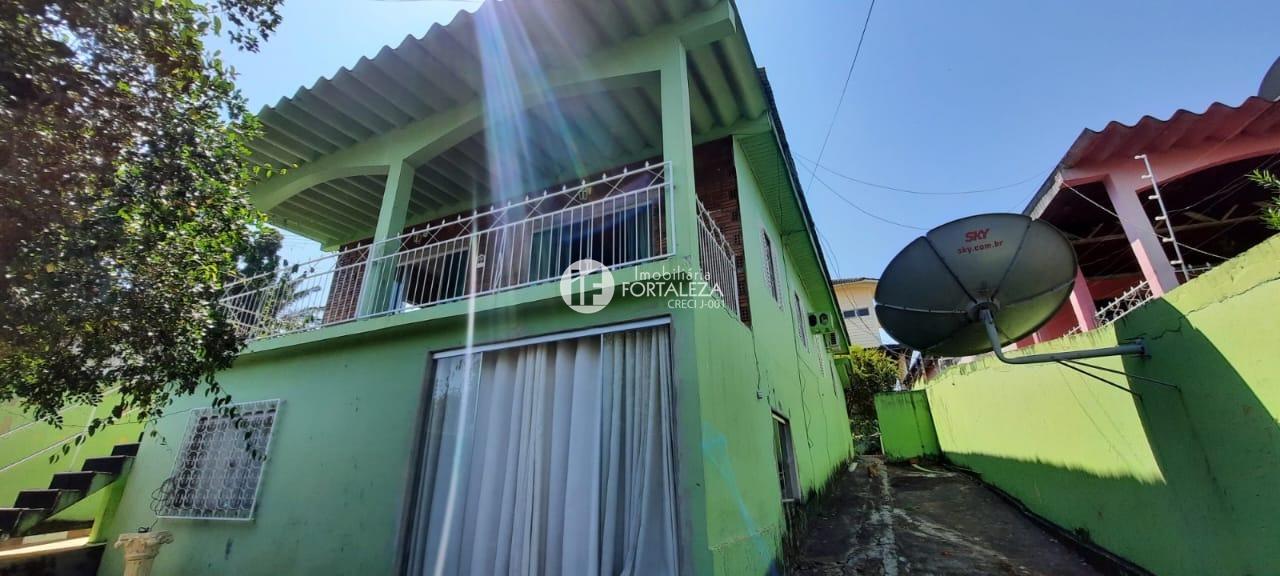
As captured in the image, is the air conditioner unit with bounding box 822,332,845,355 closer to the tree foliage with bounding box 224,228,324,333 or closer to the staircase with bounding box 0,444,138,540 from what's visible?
the tree foliage with bounding box 224,228,324,333

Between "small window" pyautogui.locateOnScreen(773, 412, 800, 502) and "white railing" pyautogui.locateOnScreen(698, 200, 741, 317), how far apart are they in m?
1.81

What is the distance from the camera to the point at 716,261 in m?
4.84

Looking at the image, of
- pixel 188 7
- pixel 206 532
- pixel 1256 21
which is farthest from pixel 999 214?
pixel 206 532

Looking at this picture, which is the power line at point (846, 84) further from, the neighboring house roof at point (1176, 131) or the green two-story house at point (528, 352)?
the neighboring house roof at point (1176, 131)

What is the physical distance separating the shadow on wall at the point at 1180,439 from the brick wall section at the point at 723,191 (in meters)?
3.36

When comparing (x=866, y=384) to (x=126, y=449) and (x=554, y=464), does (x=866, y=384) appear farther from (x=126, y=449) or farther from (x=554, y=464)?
(x=126, y=449)

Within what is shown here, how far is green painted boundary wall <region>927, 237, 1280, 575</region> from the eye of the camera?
8.99 ft

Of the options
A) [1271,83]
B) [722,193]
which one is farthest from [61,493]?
[1271,83]

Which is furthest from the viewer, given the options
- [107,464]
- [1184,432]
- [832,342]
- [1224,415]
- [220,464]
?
[832,342]

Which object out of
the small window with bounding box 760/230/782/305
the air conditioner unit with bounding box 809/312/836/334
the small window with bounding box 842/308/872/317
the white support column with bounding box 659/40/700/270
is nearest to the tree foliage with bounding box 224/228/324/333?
the white support column with bounding box 659/40/700/270

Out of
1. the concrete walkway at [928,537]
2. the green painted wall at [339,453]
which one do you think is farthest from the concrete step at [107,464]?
the concrete walkway at [928,537]

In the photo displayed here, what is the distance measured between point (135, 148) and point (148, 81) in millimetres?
514

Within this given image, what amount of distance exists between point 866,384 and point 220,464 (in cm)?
2094

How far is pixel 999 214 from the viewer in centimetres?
425
